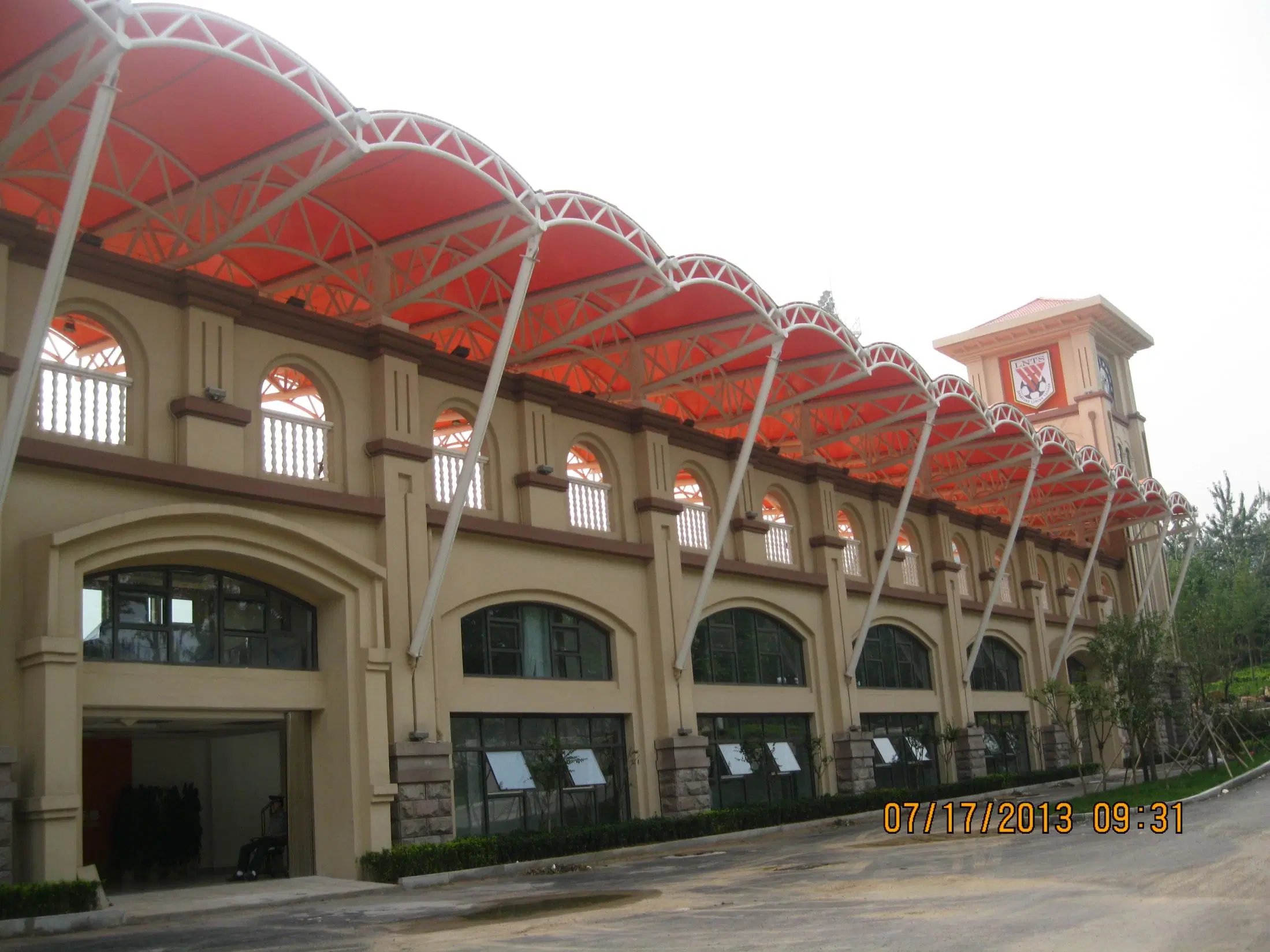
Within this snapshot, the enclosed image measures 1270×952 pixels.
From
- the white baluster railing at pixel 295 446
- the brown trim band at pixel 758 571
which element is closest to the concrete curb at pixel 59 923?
the white baluster railing at pixel 295 446

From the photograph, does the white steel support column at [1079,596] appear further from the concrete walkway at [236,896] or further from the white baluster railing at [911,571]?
the concrete walkway at [236,896]

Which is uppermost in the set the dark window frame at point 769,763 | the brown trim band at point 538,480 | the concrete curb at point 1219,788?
the brown trim band at point 538,480

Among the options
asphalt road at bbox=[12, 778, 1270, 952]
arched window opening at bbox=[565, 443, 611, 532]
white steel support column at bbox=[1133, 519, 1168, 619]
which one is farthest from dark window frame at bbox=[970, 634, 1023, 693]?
asphalt road at bbox=[12, 778, 1270, 952]

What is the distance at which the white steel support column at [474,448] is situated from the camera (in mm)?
21031

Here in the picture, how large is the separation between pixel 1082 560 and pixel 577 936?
42419 mm

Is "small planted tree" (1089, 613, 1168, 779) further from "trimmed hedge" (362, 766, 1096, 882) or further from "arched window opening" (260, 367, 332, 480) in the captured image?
"arched window opening" (260, 367, 332, 480)

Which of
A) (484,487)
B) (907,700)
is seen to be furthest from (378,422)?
(907,700)

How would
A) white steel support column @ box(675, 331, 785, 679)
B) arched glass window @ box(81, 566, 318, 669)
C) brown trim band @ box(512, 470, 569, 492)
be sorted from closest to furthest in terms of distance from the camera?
arched glass window @ box(81, 566, 318, 669)
brown trim band @ box(512, 470, 569, 492)
white steel support column @ box(675, 331, 785, 679)

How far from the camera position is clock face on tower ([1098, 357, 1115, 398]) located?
53781mm

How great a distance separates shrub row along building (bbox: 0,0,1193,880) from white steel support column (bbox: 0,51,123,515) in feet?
0.16

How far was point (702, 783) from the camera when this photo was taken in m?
26.8

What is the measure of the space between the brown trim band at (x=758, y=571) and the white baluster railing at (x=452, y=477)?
5.44 metres

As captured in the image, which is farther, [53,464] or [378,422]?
[378,422]

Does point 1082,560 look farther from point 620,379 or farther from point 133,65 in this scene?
point 133,65
